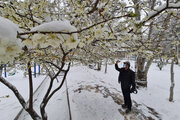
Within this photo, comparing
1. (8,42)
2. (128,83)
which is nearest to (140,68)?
(128,83)

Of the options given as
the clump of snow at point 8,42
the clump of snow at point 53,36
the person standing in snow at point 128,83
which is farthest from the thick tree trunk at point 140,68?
the clump of snow at point 8,42

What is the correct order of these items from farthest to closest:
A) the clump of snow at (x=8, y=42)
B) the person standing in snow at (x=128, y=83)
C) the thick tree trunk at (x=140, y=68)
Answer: the thick tree trunk at (x=140, y=68) → the person standing in snow at (x=128, y=83) → the clump of snow at (x=8, y=42)

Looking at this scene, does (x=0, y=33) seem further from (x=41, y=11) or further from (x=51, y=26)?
(x=41, y=11)

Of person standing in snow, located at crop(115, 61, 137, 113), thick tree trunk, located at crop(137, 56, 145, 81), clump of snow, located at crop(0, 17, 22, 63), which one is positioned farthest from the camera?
thick tree trunk, located at crop(137, 56, 145, 81)

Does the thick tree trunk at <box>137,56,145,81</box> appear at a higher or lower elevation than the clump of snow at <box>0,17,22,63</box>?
lower

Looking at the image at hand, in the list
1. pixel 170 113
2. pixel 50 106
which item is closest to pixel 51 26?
pixel 50 106

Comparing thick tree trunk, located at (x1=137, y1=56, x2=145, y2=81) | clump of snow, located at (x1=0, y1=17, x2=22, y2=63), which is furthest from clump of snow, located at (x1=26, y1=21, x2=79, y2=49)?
thick tree trunk, located at (x1=137, y1=56, x2=145, y2=81)

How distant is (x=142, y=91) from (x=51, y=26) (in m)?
6.79

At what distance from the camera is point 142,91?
6008 millimetres

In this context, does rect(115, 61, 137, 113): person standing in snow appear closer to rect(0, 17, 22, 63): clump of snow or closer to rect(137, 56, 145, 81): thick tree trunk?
rect(0, 17, 22, 63): clump of snow

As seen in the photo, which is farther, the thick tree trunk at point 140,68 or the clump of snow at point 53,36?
the thick tree trunk at point 140,68

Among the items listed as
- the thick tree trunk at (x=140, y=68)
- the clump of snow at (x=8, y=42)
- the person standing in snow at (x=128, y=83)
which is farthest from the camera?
the thick tree trunk at (x=140, y=68)

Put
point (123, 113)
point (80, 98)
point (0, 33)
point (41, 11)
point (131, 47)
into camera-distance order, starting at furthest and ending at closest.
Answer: point (80, 98), point (123, 113), point (131, 47), point (41, 11), point (0, 33)

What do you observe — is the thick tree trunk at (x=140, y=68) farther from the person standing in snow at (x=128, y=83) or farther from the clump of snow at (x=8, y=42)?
the clump of snow at (x=8, y=42)
